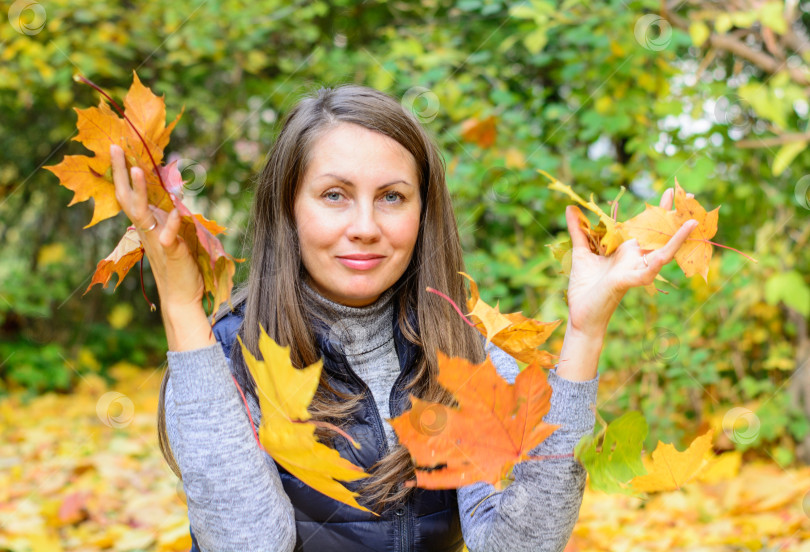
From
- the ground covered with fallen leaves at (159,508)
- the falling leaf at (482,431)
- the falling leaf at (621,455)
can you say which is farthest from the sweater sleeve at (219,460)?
the ground covered with fallen leaves at (159,508)

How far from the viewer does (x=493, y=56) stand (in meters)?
2.56

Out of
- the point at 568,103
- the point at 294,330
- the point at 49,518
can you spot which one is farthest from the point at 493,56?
the point at 49,518

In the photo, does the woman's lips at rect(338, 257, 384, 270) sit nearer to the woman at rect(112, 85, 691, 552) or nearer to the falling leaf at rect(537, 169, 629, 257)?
the woman at rect(112, 85, 691, 552)

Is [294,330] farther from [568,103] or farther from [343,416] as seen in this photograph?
[568,103]

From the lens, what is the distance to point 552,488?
93cm

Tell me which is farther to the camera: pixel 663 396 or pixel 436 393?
pixel 663 396

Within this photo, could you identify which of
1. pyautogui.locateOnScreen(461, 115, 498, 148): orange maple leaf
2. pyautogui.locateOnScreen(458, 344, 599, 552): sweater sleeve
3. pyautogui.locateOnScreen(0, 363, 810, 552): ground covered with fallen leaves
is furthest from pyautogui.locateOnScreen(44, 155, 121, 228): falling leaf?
pyautogui.locateOnScreen(461, 115, 498, 148): orange maple leaf

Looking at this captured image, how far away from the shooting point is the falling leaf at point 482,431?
78cm

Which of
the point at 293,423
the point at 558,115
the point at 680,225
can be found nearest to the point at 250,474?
the point at 293,423

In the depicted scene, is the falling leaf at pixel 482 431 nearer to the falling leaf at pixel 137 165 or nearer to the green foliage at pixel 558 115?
the falling leaf at pixel 137 165

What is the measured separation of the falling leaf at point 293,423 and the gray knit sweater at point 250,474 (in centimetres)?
10

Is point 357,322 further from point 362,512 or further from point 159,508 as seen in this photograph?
point 159,508

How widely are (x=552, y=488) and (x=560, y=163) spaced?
66.1 inches

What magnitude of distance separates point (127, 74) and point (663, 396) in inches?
112
